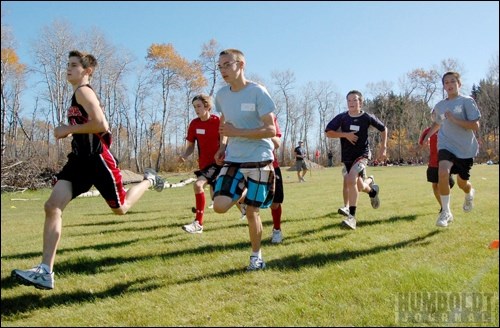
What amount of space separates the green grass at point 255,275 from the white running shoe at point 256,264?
0.08m

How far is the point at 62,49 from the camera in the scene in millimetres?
17422

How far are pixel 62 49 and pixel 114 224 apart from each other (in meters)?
11.8

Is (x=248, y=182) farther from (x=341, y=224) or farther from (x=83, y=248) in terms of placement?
(x=341, y=224)

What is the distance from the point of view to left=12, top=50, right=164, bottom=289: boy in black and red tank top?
3760 millimetres

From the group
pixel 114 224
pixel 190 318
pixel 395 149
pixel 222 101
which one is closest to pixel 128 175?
pixel 114 224

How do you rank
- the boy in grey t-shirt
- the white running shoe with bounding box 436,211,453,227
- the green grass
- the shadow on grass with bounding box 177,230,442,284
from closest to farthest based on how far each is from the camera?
the green grass < the shadow on grass with bounding box 177,230,442,284 < the boy in grey t-shirt < the white running shoe with bounding box 436,211,453,227

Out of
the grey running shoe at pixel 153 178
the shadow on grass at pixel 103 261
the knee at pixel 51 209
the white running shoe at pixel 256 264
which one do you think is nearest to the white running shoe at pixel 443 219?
the shadow on grass at pixel 103 261

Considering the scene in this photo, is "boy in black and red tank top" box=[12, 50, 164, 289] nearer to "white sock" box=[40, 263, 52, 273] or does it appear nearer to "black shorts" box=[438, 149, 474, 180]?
"white sock" box=[40, 263, 52, 273]

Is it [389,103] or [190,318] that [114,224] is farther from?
[389,103]

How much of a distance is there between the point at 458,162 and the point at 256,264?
359 centimetres

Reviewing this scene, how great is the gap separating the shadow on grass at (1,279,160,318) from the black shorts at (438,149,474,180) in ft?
14.4

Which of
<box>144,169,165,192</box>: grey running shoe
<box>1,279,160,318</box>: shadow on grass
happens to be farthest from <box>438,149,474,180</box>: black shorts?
<box>1,279,160,318</box>: shadow on grass

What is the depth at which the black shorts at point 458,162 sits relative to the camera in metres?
6.05

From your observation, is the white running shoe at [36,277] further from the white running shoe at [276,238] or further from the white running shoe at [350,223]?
the white running shoe at [350,223]
